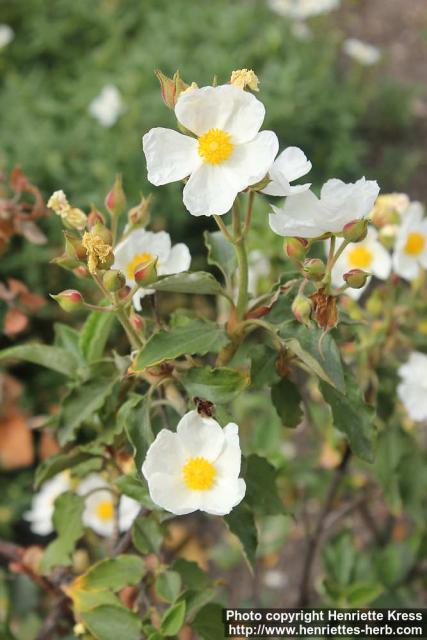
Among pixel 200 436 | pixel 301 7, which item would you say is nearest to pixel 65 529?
pixel 200 436

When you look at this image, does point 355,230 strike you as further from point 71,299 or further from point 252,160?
point 71,299

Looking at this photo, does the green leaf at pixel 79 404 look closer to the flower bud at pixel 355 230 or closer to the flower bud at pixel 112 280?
the flower bud at pixel 112 280

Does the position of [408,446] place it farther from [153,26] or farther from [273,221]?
[153,26]

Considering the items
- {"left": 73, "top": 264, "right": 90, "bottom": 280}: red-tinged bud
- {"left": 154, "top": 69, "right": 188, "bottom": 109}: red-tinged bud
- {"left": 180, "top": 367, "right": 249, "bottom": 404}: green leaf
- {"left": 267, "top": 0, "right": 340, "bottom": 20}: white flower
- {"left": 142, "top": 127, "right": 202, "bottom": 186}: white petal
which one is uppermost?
{"left": 267, "top": 0, "right": 340, "bottom": 20}: white flower

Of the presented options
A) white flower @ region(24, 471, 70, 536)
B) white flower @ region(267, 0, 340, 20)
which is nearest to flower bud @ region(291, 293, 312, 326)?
white flower @ region(24, 471, 70, 536)

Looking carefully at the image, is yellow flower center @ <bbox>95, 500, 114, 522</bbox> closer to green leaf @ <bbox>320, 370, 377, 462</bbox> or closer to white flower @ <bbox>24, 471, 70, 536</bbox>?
white flower @ <bbox>24, 471, 70, 536</bbox>

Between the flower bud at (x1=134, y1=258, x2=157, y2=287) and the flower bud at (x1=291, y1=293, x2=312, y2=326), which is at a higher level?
the flower bud at (x1=134, y1=258, x2=157, y2=287)

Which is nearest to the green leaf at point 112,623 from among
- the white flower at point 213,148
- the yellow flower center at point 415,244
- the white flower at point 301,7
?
the white flower at point 213,148

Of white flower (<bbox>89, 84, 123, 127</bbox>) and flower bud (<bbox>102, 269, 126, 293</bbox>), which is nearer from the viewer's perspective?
flower bud (<bbox>102, 269, 126, 293</bbox>)
